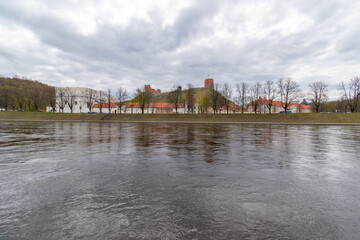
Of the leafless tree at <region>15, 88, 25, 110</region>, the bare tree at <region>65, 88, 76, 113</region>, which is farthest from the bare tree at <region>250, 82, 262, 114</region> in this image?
the leafless tree at <region>15, 88, 25, 110</region>

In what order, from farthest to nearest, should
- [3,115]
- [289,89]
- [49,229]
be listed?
[289,89]
[3,115]
[49,229]

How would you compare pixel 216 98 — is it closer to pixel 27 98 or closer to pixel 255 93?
pixel 255 93

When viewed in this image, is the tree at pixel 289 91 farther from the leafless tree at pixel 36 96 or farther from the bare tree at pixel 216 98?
the leafless tree at pixel 36 96

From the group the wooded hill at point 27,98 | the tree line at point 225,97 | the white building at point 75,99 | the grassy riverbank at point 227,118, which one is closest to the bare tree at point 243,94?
the tree line at point 225,97

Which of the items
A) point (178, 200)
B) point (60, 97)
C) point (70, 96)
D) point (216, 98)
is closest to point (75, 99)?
point (70, 96)

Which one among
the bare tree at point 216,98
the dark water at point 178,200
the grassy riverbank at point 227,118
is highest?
the bare tree at point 216,98

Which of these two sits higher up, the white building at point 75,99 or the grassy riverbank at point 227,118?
the white building at point 75,99

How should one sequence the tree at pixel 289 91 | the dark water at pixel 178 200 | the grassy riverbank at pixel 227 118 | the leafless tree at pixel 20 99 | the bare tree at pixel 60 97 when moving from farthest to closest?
1. the leafless tree at pixel 20 99
2. the bare tree at pixel 60 97
3. the tree at pixel 289 91
4. the grassy riverbank at pixel 227 118
5. the dark water at pixel 178 200

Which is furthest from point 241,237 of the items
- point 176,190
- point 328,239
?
point 176,190

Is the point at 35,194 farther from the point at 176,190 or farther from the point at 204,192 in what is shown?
the point at 204,192

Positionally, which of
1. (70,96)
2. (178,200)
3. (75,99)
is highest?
(70,96)

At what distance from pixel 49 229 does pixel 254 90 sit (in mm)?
85054

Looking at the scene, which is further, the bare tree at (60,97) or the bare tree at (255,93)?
the bare tree at (60,97)

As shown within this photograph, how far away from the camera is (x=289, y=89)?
70.1 metres
